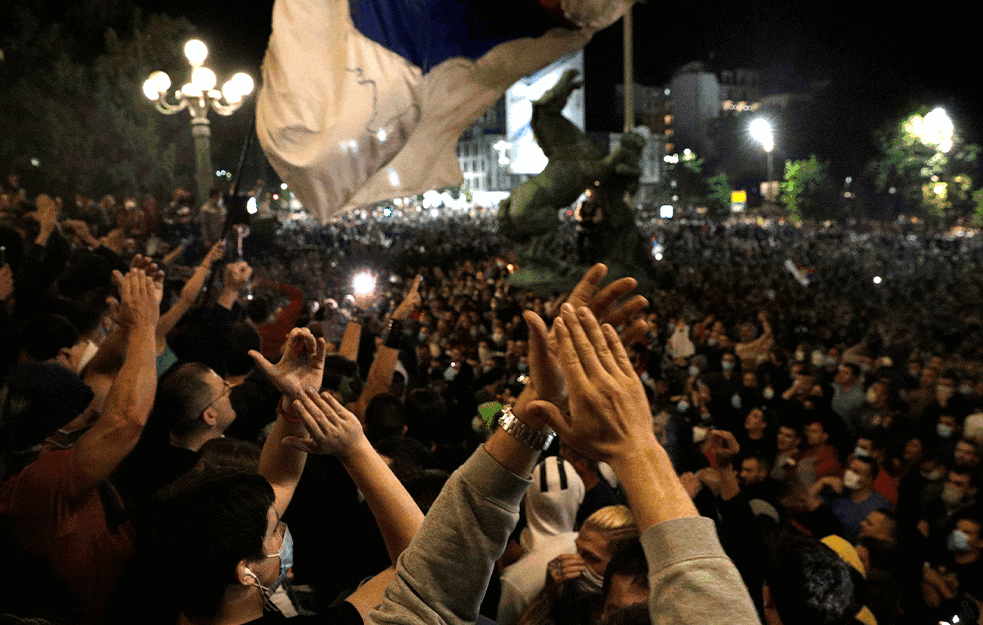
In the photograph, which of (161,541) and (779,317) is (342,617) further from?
(779,317)

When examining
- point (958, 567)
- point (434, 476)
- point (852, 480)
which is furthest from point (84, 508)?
point (852, 480)

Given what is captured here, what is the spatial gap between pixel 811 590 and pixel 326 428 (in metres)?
1.55

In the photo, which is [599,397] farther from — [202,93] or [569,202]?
[569,202]

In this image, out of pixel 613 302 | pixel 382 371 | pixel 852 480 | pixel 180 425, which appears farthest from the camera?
pixel 852 480

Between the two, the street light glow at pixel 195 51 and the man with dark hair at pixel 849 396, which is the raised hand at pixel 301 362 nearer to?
the man with dark hair at pixel 849 396

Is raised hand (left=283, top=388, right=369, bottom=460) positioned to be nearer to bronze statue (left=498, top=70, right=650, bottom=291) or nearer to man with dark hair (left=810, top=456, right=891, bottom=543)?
man with dark hair (left=810, top=456, right=891, bottom=543)

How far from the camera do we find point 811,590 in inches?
94.3

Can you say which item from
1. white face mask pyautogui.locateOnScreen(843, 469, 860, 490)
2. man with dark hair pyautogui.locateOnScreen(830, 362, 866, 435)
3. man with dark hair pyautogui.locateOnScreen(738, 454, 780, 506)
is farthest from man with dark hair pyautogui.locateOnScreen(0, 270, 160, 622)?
man with dark hair pyautogui.locateOnScreen(830, 362, 866, 435)

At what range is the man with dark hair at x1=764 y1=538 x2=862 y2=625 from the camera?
2.39 meters

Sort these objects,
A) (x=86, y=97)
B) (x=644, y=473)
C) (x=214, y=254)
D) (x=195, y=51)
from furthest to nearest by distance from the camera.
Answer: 1. (x=86, y=97)
2. (x=195, y=51)
3. (x=214, y=254)
4. (x=644, y=473)

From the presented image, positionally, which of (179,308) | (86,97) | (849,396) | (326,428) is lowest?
(849,396)

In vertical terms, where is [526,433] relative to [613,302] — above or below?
below

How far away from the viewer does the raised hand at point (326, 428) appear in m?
1.89

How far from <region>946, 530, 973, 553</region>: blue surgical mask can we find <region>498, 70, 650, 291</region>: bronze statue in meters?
15.1
